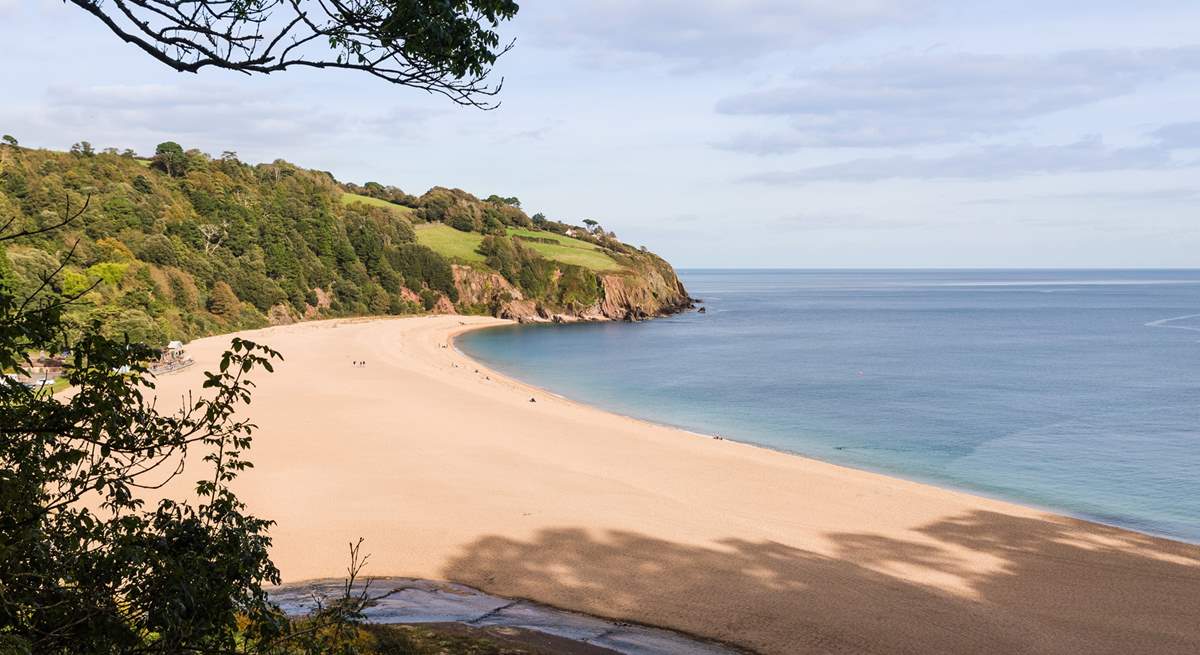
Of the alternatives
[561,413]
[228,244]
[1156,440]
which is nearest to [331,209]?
[228,244]

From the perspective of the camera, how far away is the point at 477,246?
376 ft

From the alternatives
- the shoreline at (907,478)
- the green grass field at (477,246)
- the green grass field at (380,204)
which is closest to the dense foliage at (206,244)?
the green grass field at (477,246)

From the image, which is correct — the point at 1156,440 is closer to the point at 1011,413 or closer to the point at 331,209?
the point at 1011,413

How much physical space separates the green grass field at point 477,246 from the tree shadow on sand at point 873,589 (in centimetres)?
9447

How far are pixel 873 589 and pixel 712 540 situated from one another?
3790 millimetres

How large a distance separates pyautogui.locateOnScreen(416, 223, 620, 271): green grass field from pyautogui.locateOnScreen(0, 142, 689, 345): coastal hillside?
13.2 inches

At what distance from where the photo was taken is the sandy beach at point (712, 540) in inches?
537

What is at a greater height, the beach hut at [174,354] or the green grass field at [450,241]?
the green grass field at [450,241]

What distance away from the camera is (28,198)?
6022 cm

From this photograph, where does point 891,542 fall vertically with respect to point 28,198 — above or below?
below

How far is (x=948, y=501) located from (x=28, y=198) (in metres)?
64.7

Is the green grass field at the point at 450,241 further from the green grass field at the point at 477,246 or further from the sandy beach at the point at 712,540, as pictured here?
the sandy beach at the point at 712,540

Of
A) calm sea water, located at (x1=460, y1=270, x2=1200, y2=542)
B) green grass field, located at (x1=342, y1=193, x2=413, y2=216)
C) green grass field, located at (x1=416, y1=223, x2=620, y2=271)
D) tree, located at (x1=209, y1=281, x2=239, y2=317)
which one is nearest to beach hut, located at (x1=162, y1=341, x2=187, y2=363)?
calm sea water, located at (x1=460, y1=270, x2=1200, y2=542)

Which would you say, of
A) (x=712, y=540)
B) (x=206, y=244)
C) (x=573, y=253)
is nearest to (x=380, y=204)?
(x=573, y=253)
